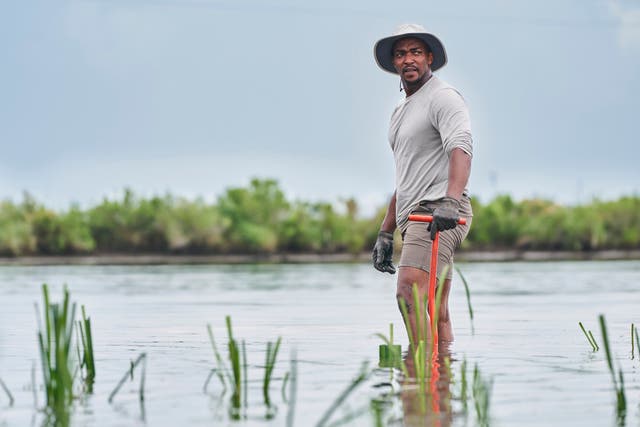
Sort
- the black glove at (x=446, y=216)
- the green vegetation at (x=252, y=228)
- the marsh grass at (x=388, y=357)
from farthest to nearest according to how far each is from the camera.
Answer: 1. the green vegetation at (x=252, y=228)
2. the black glove at (x=446, y=216)
3. the marsh grass at (x=388, y=357)

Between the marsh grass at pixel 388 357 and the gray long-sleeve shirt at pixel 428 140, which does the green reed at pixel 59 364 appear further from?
the gray long-sleeve shirt at pixel 428 140

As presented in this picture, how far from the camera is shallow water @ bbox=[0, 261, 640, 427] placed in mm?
5793

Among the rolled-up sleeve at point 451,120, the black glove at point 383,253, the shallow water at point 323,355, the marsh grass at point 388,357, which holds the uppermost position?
the rolled-up sleeve at point 451,120

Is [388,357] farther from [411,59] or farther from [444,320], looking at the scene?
[411,59]

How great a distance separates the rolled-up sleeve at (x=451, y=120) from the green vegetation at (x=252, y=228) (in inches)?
2463

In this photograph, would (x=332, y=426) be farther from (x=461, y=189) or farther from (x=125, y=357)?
(x=125, y=357)

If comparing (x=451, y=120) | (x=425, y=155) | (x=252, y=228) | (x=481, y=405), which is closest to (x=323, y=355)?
(x=425, y=155)

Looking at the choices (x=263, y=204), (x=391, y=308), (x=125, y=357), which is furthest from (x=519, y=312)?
(x=263, y=204)

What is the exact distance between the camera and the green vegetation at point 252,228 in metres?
70.5

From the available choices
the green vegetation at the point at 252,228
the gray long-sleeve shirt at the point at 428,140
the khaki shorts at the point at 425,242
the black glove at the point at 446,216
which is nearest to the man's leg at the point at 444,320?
the khaki shorts at the point at 425,242

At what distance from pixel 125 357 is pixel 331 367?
5.18 ft

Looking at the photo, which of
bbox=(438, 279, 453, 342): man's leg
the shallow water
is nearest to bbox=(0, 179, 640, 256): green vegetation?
the shallow water

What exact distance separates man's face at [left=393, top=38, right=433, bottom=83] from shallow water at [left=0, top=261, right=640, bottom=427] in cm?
173

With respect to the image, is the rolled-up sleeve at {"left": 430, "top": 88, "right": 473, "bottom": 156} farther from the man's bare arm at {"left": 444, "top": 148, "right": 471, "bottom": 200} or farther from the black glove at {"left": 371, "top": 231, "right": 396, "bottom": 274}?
the black glove at {"left": 371, "top": 231, "right": 396, "bottom": 274}
